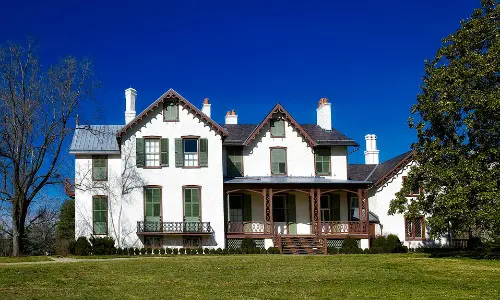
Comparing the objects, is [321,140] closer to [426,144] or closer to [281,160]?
[281,160]

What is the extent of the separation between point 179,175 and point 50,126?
735cm

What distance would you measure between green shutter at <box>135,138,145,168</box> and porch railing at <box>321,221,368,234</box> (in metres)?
10.9

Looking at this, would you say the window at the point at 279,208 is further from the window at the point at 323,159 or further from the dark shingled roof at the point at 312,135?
the dark shingled roof at the point at 312,135

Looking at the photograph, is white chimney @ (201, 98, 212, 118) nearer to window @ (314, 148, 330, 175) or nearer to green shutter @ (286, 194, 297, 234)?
window @ (314, 148, 330, 175)

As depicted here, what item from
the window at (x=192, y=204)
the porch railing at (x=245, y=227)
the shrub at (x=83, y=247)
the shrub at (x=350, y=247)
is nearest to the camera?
the shrub at (x=83, y=247)

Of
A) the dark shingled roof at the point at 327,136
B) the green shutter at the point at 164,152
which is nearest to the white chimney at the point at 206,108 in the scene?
the green shutter at the point at 164,152

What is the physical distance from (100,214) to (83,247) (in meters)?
3.02

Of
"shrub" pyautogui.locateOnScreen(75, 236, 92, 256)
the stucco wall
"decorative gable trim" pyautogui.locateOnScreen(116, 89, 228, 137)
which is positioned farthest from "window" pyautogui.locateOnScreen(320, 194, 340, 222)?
"shrub" pyautogui.locateOnScreen(75, 236, 92, 256)

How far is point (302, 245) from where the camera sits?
35500mm

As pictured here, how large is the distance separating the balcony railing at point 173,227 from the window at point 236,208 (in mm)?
2391

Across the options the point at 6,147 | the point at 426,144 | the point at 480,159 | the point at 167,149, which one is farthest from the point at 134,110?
the point at 480,159

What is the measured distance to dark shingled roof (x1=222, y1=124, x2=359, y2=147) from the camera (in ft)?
124

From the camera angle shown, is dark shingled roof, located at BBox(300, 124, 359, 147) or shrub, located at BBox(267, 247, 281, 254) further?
dark shingled roof, located at BBox(300, 124, 359, 147)

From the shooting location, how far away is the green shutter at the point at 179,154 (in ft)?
117
